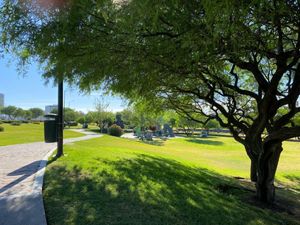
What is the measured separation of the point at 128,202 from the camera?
5.80m

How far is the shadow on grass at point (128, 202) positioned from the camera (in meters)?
4.99

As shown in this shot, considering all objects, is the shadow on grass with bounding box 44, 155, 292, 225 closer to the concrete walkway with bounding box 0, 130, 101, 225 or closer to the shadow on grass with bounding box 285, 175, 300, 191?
the concrete walkway with bounding box 0, 130, 101, 225

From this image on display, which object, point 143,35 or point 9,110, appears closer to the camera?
point 143,35

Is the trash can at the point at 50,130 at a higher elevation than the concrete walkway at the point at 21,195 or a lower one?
higher

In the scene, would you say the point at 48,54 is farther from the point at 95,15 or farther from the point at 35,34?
the point at 95,15

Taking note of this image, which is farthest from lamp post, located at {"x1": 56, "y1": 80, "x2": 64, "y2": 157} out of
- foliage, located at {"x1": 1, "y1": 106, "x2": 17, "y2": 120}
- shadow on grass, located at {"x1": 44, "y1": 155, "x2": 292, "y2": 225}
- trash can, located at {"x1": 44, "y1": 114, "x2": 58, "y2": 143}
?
foliage, located at {"x1": 1, "y1": 106, "x2": 17, "y2": 120}

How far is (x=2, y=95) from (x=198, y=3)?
521ft

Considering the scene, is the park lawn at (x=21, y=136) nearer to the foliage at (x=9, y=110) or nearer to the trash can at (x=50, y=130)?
the trash can at (x=50, y=130)

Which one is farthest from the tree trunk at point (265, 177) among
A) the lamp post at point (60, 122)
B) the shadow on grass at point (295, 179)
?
the shadow on grass at point (295, 179)

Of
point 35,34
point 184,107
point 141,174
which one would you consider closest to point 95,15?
point 35,34

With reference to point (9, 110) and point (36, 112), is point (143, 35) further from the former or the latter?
point (36, 112)

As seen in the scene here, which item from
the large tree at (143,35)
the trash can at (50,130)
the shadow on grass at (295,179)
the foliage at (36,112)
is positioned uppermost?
the foliage at (36,112)

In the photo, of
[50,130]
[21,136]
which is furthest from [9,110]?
[50,130]

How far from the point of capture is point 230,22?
4203mm
